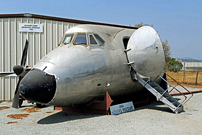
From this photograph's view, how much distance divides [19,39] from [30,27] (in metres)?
1.38

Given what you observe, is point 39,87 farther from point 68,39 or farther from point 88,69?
point 68,39

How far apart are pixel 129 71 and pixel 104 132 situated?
4.69m

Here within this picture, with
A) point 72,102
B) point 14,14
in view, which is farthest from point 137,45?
point 14,14

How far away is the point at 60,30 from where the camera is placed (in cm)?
2084

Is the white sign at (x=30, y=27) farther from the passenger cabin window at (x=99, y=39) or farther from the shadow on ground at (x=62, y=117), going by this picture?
the shadow on ground at (x=62, y=117)

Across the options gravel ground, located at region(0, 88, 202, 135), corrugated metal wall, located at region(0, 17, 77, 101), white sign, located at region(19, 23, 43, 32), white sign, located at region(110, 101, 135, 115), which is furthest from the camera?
white sign, located at region(19, 23, 43, 32)

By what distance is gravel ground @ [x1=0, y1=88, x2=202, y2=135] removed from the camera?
9.82 meters

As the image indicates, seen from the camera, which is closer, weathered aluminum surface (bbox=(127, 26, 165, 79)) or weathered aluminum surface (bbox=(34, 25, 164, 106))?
weathered aluminum surface (bbox=(34, 25, 164, 106))

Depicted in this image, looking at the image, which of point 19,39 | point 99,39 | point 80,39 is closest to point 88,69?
point 80,39

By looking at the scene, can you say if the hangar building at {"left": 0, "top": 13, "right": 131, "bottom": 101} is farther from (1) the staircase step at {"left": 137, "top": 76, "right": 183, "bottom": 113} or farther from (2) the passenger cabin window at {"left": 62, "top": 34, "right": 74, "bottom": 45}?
(1) the staircase step at {"left": 137, "top": 76, "right": 183, "bottom": 113}

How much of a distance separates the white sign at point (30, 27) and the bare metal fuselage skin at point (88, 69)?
26.5ft

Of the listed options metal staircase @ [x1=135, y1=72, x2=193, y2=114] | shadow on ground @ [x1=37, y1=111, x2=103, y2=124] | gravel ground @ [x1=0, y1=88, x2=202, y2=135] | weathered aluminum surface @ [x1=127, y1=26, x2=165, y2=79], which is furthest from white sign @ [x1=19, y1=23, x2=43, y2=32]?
metal staircase @ [x1=135, y1=72, x2=193, y2=114]

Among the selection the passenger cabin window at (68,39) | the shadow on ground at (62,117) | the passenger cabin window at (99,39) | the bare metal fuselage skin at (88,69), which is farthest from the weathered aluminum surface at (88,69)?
the shadow on ground at (62,117)

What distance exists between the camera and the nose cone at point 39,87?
1029 cm
